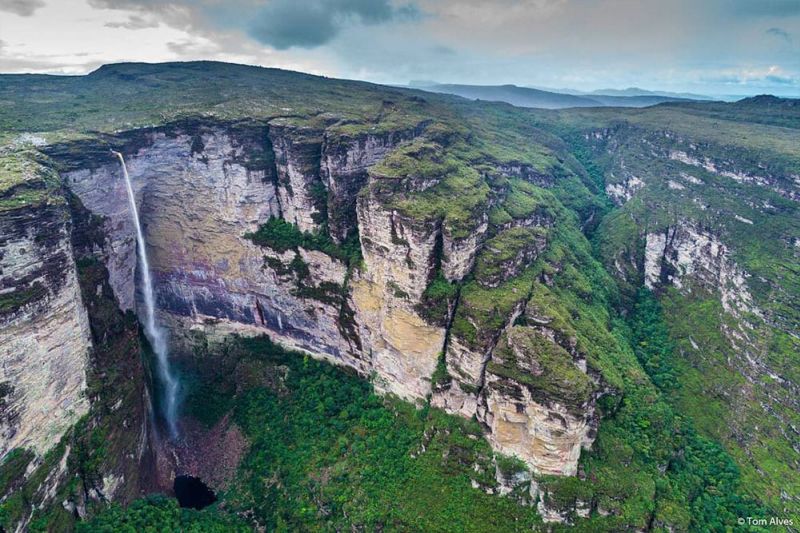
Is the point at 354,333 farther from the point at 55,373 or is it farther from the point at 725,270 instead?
the point at 725,270

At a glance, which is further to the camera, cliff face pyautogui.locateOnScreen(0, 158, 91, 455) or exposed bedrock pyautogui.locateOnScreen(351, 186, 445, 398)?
exposed bedrock pyautogui.locateOnScreen(351, 186, 445, 398)

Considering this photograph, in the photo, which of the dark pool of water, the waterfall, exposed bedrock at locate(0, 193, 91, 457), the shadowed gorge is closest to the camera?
exposed bedrock at locate(0, 193, 91, 457)

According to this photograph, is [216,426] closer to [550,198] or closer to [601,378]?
[601,378]

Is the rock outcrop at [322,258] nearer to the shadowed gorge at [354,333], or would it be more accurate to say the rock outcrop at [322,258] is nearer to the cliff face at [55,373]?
the shadowed gorge at [354,333]

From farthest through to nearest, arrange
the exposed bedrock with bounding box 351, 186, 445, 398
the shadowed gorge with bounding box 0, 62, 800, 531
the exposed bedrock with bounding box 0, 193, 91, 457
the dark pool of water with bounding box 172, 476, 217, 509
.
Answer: the dark pool of water with bounding box 172, 476, 217, 509 < the exposed bedrock with bounding box 351, 186, 445, 398 < the shadowed gorge with bounding box 0, 62, 800, 531 < the exposed bedrock with bounding box 0, 193, 91, 457

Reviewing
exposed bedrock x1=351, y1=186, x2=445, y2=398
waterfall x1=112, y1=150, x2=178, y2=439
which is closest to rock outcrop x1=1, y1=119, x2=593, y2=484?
exposed bedrock x1=351, y1=186, x2=445, y2=398

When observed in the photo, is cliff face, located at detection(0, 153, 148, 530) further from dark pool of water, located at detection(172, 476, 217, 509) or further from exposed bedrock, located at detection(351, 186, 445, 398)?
exposed bedrock, located at detection(351, 186, 445, 398)

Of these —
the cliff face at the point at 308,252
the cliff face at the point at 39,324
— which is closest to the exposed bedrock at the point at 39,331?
the cliff face at the point at 39,324
